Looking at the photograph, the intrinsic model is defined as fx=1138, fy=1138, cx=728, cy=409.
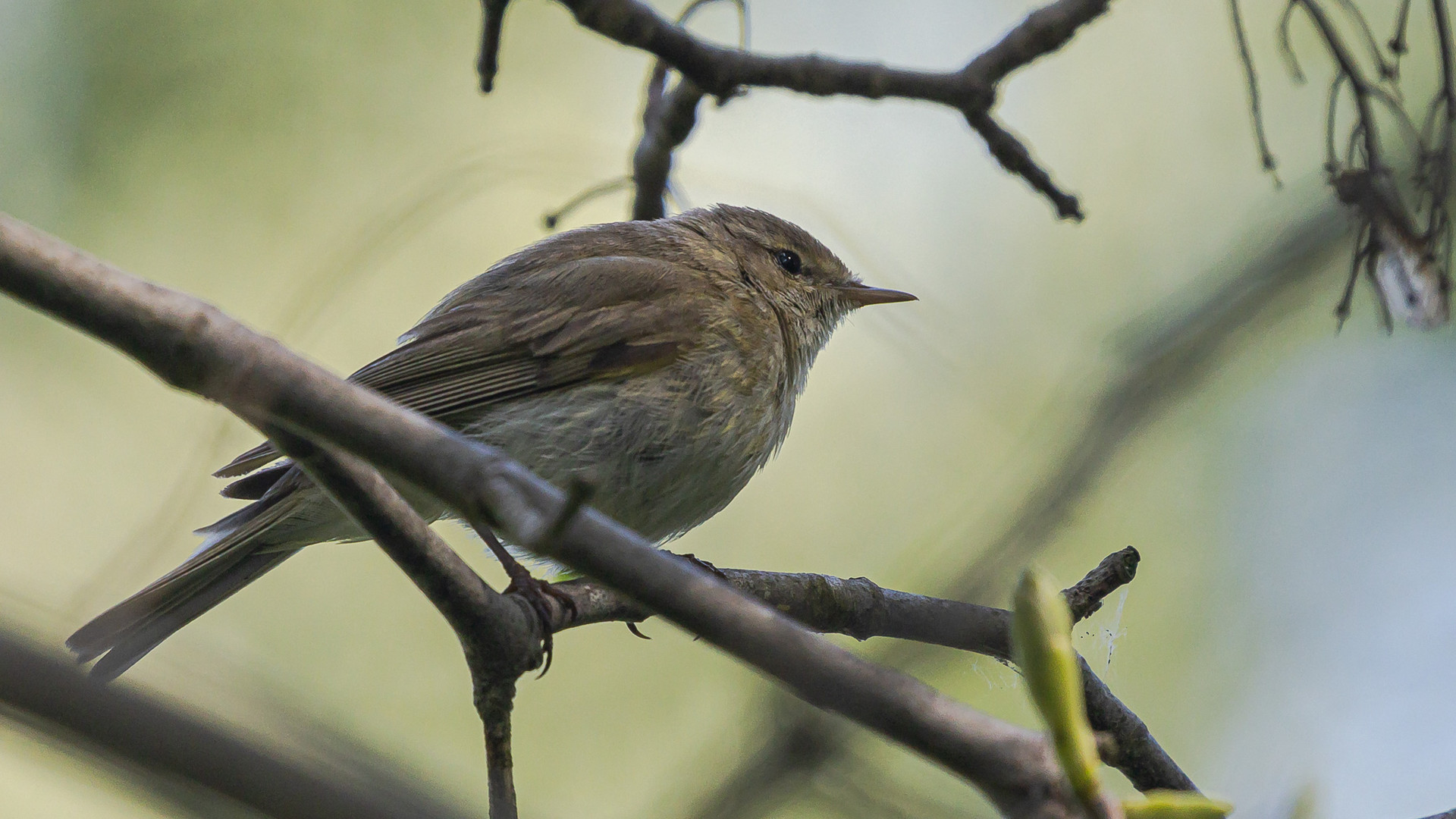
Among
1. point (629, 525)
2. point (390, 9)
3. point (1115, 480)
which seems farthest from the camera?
point (390, 9)

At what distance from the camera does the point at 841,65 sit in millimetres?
3514

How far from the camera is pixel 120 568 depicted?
2.41 meters

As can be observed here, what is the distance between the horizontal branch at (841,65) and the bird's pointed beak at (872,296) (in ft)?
4.47

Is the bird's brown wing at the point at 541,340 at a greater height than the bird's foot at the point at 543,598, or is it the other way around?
the bird's brown wing at the point at 541,340

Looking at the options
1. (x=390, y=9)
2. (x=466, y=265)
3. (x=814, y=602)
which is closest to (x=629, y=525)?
(x=814, y=602)

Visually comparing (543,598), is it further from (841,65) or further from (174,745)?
(174,745)

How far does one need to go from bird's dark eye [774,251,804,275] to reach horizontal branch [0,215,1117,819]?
12.4ft

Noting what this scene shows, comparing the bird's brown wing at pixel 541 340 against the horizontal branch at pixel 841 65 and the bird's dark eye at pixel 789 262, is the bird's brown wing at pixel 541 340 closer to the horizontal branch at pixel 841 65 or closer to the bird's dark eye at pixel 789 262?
the bird's dark eye at pixel 789 262

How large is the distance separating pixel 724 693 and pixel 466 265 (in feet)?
10.5

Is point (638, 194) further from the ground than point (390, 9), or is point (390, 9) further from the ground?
point (390, 9)

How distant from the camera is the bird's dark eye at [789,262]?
511 centimetres

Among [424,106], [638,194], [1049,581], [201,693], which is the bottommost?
[1049,581]

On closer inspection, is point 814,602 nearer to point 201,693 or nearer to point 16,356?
point 201,693

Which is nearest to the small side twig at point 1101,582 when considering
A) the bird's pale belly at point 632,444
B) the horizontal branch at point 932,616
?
the horizontal branch at point 932,616
